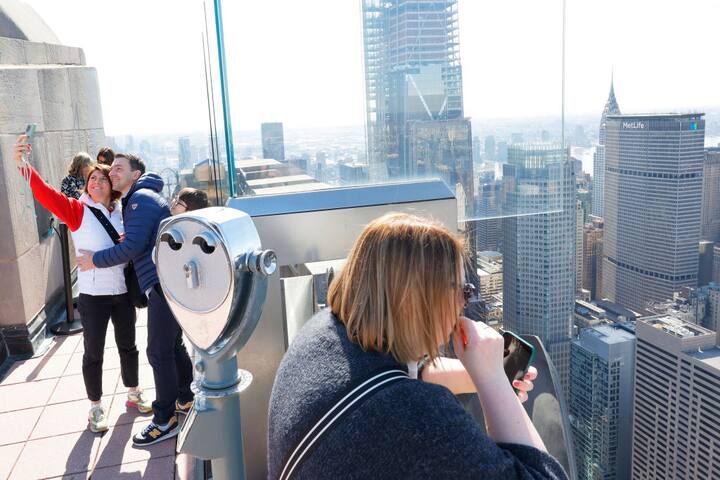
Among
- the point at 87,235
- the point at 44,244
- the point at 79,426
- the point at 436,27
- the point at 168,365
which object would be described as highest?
the point at 436,27

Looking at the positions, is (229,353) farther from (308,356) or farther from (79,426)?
(79,426)

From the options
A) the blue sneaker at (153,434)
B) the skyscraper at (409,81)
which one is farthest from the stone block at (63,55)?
the skyscraper at (409,81)

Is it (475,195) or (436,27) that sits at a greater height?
(436,27)

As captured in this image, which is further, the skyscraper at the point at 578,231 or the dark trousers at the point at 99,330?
the skyscraper at the point at 578,231

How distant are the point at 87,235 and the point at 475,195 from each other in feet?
5.94

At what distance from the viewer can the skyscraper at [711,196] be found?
23203mm

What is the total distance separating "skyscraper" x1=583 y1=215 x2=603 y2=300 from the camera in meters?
22.2

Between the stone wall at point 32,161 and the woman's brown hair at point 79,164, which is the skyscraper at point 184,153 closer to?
the woman's brown hair at point 79,164

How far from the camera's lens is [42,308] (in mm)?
4371

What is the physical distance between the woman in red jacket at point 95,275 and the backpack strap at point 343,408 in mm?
2184

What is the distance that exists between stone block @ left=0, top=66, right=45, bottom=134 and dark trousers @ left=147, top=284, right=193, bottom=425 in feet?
7.02

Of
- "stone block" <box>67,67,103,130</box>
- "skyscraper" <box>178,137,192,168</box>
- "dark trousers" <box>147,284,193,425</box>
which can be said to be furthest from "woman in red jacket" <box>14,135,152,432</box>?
"stone block" <box>67,67,103,130</box>

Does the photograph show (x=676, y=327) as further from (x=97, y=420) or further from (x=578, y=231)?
(x=97, y=420)

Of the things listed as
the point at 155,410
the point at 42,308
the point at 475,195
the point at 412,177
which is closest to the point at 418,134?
the point at 412,177
